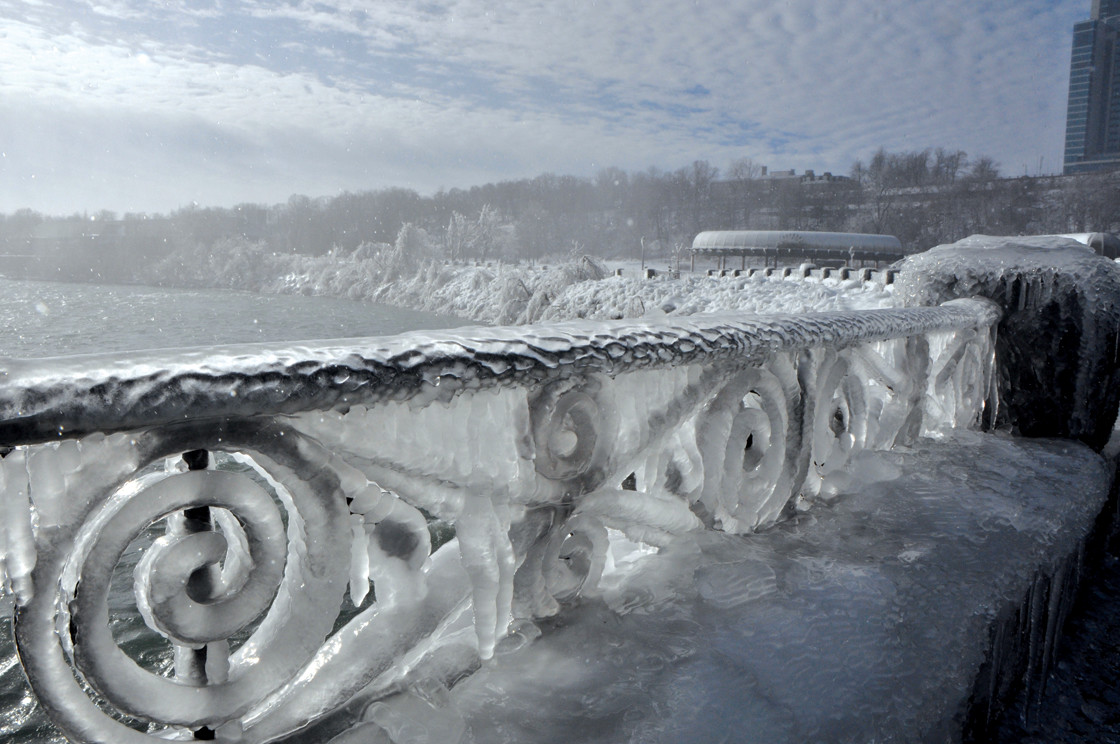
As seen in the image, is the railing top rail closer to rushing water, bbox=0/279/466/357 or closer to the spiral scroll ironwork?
the spiral scroll ironwork

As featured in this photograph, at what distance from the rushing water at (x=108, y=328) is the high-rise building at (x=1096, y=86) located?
124531 mm

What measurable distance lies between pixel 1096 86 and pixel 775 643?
139m

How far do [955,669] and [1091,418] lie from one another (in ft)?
9.17

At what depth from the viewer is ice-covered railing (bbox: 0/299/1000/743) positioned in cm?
73

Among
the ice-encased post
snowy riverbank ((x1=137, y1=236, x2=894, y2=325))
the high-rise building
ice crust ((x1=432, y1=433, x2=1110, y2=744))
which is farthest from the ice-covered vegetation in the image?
the high-rise building

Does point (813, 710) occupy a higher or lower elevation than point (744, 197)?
lower

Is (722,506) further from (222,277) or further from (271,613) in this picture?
(222,277)

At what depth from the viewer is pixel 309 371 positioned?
2.73 ft

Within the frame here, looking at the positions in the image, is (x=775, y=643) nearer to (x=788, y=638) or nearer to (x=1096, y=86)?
(x=788, y=638)

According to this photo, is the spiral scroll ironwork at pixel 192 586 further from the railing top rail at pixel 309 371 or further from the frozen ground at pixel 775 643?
the frozen ground at pixel 775 643

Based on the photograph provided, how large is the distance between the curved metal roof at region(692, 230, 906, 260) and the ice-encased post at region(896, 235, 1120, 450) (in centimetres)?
4734

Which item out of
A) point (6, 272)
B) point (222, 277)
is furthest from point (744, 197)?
point (6, 272)

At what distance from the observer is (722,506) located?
1933 millimetres

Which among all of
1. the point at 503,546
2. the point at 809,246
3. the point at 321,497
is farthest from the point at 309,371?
the point at 809,246
